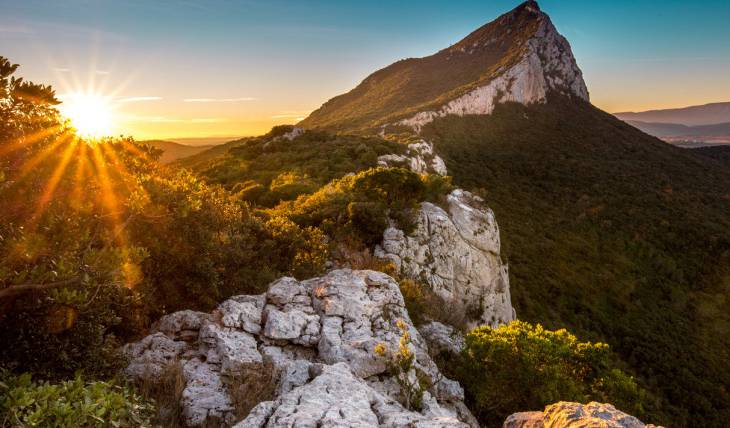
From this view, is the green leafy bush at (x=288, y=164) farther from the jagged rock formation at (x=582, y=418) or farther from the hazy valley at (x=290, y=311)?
the jagged rock formation at (x=582, y=418)

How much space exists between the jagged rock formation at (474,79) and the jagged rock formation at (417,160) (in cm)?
2179

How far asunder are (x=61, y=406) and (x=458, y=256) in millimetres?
15698

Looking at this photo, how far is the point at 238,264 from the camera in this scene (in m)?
10.3

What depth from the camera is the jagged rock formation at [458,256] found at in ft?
48.7

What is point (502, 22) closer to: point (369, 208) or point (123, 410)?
point (369, 208)

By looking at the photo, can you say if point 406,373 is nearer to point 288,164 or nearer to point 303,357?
point 303,357

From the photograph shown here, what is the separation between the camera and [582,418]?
482cm

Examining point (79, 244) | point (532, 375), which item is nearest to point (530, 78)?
point (532, 375)

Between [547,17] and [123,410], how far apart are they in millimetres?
161344

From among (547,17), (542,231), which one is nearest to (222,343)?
(542,231)

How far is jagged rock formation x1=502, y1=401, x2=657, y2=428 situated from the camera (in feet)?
15.3

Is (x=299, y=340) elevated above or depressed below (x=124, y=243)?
below

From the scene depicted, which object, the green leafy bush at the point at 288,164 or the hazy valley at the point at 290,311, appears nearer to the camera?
the hazy valley at the point at 290,311

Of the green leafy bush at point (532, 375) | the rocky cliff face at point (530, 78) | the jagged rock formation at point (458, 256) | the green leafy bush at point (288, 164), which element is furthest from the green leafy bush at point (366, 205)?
the rocky cliff face at point (530, 78)
